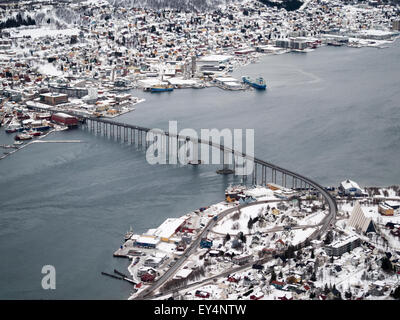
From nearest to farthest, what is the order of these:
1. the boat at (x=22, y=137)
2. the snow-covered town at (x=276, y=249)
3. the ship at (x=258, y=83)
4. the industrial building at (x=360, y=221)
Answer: the snow-covered town at (x=276, y=249) → the industrial building at (x=360, y=221) → the boat at (x=22, y=137) → the ship at (x=258, y=83)

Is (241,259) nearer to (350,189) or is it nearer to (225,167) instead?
(350,189)

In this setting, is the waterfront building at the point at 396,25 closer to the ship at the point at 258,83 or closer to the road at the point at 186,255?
the ship at the point at 258,83

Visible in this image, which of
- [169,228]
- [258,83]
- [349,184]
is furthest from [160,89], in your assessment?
[169,228]

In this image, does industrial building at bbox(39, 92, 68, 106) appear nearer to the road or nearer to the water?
the water

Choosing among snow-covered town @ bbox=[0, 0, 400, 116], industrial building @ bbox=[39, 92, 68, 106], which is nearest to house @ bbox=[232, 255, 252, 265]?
snow-covered town @ bbox=[0, 0, 400, 116]

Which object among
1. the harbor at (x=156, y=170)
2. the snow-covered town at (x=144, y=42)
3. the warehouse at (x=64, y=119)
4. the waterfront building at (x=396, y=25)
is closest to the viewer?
the harbor at (x=156, y=170)

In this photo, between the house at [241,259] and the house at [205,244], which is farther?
the house at [205,244]

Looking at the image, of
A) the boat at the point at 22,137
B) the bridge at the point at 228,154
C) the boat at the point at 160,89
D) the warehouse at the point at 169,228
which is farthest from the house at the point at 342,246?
the boat at the point at 160,89
